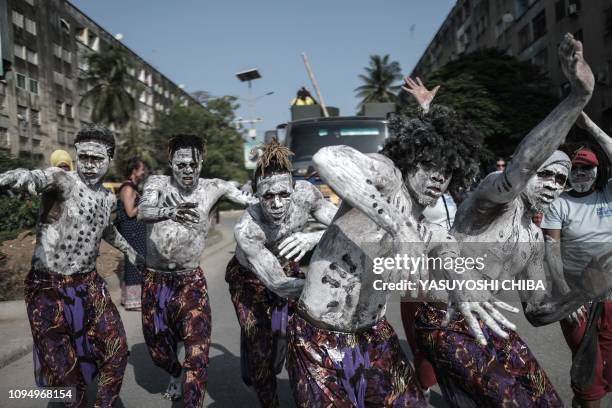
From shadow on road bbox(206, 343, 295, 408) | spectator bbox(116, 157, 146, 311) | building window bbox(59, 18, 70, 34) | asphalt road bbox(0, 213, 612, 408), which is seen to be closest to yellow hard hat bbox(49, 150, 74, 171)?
spectator bbox(116, 157, 146, 311)

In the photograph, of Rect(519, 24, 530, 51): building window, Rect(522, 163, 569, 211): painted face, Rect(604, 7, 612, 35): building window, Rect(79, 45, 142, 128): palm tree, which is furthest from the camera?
Rect(79, 45, 142, 128): palm tree

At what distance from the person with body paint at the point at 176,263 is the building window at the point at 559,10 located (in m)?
29.6

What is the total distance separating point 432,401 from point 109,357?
91.8 inches

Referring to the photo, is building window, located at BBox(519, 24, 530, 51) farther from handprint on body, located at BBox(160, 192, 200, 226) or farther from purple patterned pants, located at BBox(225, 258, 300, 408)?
handprint on body, located at BBox(160, 192, 200, 226)

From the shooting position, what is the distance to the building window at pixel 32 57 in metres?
41.0

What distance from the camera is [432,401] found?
416 cm

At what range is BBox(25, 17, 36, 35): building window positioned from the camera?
40.8m

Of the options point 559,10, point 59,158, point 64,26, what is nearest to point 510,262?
point 59,158

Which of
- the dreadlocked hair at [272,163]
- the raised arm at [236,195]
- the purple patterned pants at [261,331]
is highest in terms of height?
the dreadlocked hair at [272,163]

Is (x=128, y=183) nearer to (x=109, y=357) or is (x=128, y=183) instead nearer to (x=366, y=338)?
(x=109, y=357)

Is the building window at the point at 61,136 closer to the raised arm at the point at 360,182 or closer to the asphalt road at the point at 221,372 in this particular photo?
the asphalt road at the point at 221,372

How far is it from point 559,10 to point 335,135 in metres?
24.0

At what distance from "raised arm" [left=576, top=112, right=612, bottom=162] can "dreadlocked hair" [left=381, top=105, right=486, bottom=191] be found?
3.53ft

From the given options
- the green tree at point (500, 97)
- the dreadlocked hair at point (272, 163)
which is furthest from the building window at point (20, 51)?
the dreadlocked hair at point (272, 163)
